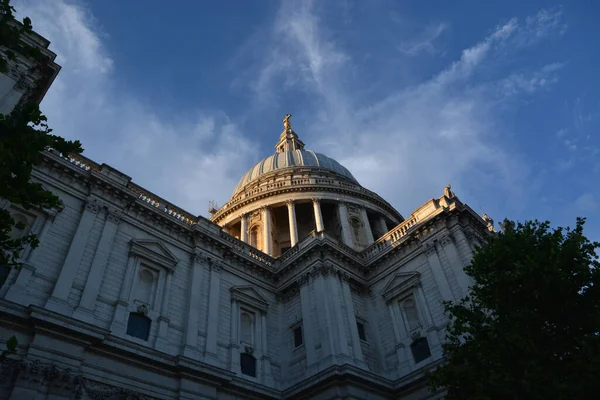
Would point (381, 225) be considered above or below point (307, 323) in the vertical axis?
above

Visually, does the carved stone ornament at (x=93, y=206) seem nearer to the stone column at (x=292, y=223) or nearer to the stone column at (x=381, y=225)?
the stone column at (x=292, y=223)

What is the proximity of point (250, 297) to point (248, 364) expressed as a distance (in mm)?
3707

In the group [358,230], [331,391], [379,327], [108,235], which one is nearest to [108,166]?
[108,235]

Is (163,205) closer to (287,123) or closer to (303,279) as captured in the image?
(303,279)

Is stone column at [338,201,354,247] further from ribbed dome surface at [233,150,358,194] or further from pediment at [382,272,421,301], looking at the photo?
pediment at [382,272,421,301]

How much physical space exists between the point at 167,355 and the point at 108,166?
9527 mm

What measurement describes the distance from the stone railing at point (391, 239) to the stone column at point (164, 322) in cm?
1178

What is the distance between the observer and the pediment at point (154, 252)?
67.4ft

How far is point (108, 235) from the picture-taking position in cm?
1955

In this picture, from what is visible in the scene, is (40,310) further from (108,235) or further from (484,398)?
(484,398)

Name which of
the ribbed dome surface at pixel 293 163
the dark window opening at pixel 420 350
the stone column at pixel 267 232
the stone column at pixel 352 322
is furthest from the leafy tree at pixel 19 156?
the ribbed dome surface at pixel 293 163

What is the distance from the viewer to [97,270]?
59.6 ft

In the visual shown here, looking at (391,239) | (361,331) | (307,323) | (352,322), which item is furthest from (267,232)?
(352,322)

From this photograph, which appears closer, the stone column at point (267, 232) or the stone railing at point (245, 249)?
the stone railing at point (245, 249)
